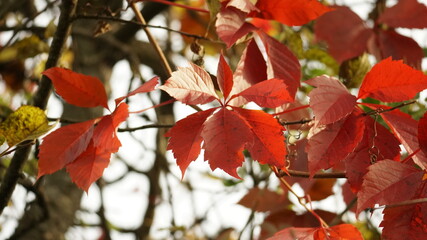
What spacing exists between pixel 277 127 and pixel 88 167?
31 cm

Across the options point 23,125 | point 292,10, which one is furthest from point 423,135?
point 23,125

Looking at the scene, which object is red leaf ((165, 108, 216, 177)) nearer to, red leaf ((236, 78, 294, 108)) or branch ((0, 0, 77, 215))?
red leaf ((236, 78, 294, 108))

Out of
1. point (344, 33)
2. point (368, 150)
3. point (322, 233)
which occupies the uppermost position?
point (344, 33)

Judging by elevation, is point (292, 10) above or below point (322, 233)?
above

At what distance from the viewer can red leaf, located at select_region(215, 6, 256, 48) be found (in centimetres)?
85

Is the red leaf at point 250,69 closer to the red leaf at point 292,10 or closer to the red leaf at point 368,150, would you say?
the red leaf at point 292,10

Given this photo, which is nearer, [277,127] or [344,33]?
[277,127]

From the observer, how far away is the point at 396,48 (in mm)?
1141

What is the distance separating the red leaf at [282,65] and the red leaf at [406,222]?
0.24 m

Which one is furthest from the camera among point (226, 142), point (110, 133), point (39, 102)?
point (39, 102)

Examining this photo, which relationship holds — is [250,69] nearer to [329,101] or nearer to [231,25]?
[231,25]

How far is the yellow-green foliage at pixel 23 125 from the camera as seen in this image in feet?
2.77

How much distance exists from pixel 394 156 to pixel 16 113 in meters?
0.58

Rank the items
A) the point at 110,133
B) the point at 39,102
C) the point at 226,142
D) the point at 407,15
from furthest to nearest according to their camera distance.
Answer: the point at 407,15 < the point at 39,102 < the point at 110,133 < the point at 226,142
